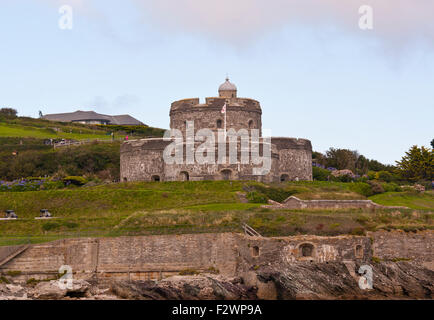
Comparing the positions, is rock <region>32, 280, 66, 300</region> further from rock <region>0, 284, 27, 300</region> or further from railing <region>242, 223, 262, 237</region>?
railing <region>242, 223, 262, 237</region>

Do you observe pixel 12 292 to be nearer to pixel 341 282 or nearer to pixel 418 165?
pixel 341 282

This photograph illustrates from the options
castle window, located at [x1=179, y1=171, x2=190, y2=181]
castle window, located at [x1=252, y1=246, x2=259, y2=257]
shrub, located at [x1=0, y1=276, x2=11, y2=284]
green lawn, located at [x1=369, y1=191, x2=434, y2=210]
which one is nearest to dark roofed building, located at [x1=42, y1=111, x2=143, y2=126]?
castle window, located at [x1=179, y1=171, x2=190, y2=181]

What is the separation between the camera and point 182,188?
194 feet

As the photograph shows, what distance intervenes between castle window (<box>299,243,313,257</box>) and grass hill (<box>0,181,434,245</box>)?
1.28 metres

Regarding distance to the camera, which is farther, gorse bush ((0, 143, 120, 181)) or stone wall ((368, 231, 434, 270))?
gorse bush ((0, 143, 120, 181))

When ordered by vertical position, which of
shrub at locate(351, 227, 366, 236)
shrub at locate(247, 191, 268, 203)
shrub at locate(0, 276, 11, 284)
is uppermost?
shrub at locate(247, 191, 268, 203)

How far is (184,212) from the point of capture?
48094 millimetres

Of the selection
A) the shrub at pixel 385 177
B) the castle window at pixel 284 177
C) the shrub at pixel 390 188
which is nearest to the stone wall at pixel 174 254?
the shrub at pixel 390 188

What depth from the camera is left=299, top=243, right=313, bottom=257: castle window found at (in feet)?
142

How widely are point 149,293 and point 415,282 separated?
46.3 feet

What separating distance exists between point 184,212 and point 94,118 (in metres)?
66.2

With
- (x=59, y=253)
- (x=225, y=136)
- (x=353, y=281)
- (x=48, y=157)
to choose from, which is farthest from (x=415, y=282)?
(x=48, y=157)
